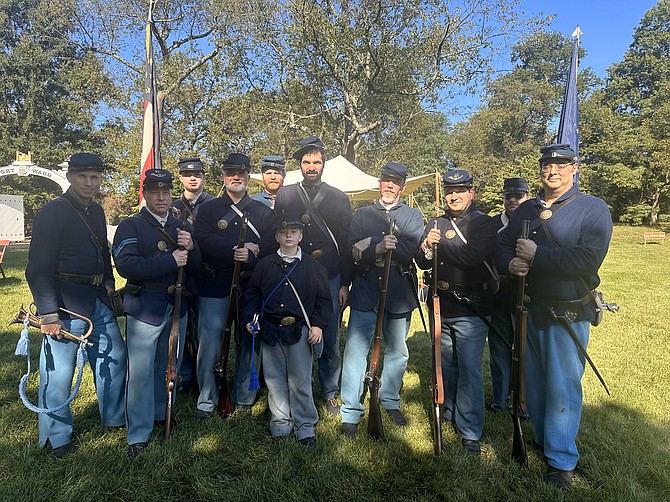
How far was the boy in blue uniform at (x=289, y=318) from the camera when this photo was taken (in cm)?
385

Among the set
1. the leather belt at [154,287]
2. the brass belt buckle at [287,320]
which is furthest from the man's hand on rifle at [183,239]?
the brass belt buckle at [287,320]

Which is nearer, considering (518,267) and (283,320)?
(518,267)

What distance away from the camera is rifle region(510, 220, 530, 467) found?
3.45 metres

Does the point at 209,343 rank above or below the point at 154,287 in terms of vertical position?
below

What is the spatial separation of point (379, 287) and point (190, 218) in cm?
247

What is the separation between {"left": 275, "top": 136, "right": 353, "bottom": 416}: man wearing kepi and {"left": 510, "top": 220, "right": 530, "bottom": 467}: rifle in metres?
1.71

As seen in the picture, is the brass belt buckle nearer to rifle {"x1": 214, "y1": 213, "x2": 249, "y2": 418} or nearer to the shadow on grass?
rifle {"x1": 214, "y1": 213, "x2": 249, "y2": 418}

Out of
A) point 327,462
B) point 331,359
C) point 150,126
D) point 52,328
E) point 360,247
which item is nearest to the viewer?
point 52,328

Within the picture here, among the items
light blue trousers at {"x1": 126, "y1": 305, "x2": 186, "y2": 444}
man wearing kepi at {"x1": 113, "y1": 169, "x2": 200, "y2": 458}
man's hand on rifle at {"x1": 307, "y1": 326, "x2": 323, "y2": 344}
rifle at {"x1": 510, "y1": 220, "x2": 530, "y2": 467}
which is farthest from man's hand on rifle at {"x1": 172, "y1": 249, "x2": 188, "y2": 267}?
rifle at {"x1": 510, "y1": 220, "x2": 530, "y2": 467}

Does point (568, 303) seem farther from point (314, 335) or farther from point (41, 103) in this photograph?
point (41, 103)

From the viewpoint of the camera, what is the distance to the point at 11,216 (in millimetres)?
16203

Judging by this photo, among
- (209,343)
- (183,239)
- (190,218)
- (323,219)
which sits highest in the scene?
(323,219)

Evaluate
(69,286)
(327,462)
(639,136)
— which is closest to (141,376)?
(69,286)

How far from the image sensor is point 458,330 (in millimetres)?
3875
